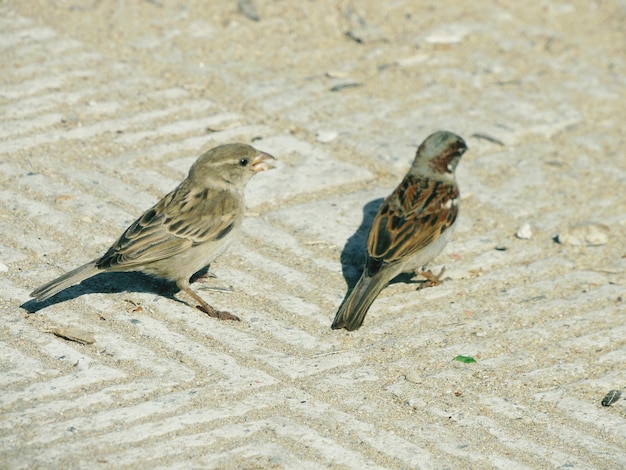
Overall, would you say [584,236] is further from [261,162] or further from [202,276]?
[202,276]

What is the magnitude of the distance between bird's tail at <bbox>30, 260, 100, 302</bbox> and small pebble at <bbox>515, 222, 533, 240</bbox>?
272 cm

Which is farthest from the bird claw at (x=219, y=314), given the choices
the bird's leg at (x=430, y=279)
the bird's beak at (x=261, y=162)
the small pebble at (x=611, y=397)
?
the small pebble at (x=611, y=397)

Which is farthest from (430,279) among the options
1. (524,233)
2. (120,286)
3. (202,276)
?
(120,286)

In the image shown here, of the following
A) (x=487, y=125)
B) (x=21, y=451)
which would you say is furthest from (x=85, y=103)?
(x=21, y=451)

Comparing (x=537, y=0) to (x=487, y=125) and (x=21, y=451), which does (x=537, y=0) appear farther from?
(x=21, y=451)

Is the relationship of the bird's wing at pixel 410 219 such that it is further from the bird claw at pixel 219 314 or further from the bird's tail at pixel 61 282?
the bird's tail at pixel 61 282

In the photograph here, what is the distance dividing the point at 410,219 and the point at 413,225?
0.05 meters

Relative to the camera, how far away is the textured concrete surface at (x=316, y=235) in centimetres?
426

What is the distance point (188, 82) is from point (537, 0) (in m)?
3.69

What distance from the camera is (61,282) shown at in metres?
4.75

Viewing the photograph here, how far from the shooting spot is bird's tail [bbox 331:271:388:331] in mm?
5090

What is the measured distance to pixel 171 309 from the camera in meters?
5.16

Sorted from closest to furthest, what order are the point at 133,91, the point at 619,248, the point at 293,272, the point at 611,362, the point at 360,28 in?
1. the point at 611,362
2. the point at 293,272
3. the point at 619,248
4. the point at 133,91
5. the point at 360,28

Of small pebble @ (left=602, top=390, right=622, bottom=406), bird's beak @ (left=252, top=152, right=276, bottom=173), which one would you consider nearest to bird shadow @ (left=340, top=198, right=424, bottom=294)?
bird's beak @ (left=252, top=152, right=276, bottom=173)
